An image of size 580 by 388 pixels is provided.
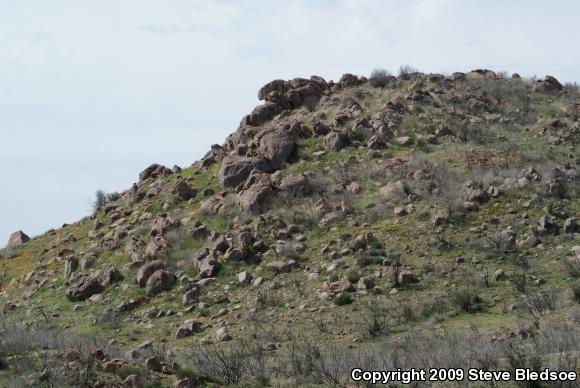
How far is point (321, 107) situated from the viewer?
90.8ft

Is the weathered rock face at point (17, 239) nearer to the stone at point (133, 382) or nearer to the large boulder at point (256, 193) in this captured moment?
the large boulder at point (256, 193)

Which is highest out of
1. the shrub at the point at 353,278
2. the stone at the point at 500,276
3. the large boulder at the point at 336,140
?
the large boulder at the point at 336,140

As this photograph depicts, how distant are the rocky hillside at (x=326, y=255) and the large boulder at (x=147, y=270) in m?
0.06

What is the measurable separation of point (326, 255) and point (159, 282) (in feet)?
15.9

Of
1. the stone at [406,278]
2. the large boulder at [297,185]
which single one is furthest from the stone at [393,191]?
the stone at [406,278]

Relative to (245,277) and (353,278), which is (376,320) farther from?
(245,277)

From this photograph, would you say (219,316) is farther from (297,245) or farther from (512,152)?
(512,152)

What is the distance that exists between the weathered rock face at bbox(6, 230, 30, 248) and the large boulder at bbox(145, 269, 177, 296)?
46.5 feet

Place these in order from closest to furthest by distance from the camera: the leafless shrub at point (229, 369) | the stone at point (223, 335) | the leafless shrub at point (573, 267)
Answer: the leafless shrub at point (229, 369) → the leafless shrub at point (573, 267) → the stone at point (223, 335)

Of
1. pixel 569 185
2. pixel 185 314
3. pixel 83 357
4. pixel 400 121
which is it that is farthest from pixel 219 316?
pixel 400 121

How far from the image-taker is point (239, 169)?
23094 millimetres

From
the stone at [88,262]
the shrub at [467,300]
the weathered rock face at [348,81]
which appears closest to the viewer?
the shrub at [467,300]

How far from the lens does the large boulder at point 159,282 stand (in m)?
→ 18.5

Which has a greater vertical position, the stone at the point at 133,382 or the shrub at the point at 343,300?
the shrub at the point at 343,300
